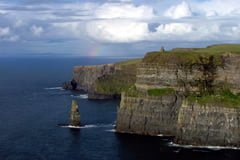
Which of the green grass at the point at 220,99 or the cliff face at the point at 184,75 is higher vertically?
the cliff face at the point at 184,75

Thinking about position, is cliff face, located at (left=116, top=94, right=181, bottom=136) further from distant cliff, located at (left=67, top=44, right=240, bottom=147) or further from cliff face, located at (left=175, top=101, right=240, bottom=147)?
cliff face, located at (left=175, top=101, right=240, bottom=147)

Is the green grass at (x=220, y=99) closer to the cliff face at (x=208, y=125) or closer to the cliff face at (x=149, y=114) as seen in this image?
the cliff face at (x=208, y=125)

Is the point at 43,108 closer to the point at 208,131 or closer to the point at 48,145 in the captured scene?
the point at 48,145

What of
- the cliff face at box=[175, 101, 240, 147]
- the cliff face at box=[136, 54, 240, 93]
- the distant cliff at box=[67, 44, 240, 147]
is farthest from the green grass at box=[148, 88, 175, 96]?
the cliff face at box=[175, 101, 240, 147]

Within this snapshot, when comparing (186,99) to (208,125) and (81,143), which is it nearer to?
(208,125)

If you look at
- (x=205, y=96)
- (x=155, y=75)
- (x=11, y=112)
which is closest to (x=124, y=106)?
(x=155, y=75)

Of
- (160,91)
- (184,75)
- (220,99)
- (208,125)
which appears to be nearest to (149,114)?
(160,91)

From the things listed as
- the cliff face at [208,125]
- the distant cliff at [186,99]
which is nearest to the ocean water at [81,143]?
the cliff face at [208,125]
